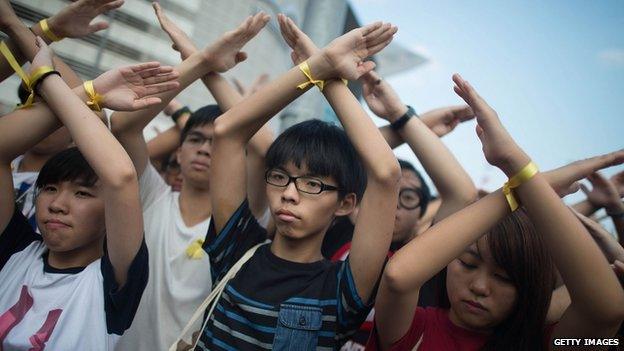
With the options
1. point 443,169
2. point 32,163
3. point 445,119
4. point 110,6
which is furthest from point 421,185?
point 32,163

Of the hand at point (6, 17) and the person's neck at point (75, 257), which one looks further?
the hand at point (6, 17)

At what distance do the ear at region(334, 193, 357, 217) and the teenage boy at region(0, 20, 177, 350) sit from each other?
86 centimetres

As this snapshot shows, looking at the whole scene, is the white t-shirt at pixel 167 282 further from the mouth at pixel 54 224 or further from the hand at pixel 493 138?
the hand at pixel 493 138

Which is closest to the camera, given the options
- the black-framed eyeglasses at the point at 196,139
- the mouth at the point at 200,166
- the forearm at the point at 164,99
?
the forearm at the point at 164,99

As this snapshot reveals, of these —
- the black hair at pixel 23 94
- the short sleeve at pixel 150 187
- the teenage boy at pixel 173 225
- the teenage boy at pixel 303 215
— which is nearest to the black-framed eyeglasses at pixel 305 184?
the teenage boy at pixel 303 215

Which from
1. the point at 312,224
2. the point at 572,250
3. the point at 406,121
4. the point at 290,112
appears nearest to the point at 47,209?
the point at 312,224

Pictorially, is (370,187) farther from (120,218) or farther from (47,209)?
(47,209)

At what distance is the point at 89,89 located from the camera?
167 centimetres

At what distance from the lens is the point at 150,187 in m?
2.25

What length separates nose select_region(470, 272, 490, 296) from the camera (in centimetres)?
148

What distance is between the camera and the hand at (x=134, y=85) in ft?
5.40

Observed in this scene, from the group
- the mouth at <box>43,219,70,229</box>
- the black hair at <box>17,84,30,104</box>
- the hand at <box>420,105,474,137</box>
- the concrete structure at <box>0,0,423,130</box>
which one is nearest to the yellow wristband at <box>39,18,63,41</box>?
the black hair at <box>17,84,30,104</box>

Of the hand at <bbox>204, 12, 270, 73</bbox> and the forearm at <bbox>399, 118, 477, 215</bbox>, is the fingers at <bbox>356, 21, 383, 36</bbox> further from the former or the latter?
the forearm at <bbox>399, 118, 477, 215</bbox>

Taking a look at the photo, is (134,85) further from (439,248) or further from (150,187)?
(439,248)
